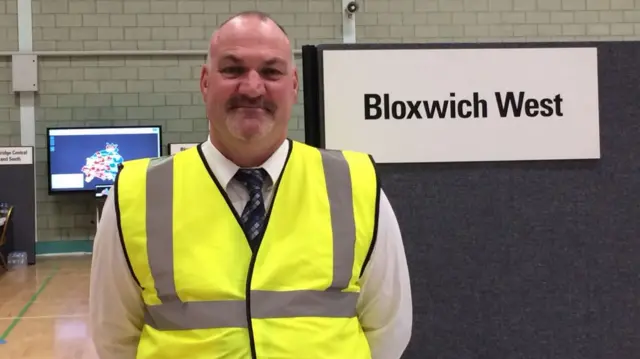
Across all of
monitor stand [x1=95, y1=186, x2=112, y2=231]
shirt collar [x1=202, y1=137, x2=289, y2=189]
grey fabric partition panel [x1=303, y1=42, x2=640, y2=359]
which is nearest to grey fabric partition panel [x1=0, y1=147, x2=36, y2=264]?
monitor stand [x1=95, y1=186, x2=112, y2=231]

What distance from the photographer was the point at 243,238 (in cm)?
124

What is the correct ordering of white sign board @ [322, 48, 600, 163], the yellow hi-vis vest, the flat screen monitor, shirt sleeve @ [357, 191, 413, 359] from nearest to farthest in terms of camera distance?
1. the yellow hi-vis vest
2. shirt sleeve @ [357, 191, 413, 359]
3. white sign board @ [322, 48, 600, 163]
4. the flat screen monitor

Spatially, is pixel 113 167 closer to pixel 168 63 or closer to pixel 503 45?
pixel 168 63

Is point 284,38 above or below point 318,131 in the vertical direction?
above

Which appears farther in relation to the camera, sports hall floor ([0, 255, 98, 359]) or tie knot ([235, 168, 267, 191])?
sports hall floor ([0, 255, 98, 359])

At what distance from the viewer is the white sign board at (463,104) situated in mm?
1797

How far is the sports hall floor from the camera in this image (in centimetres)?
413

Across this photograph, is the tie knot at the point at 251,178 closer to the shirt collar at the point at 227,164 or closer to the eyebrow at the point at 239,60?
the shirt collar at the point at 227,164

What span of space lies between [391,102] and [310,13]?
7304 millimetres

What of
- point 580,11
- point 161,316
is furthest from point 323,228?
point 580,11

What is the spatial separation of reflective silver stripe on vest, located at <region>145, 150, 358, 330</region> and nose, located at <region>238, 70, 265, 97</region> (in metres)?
0.23

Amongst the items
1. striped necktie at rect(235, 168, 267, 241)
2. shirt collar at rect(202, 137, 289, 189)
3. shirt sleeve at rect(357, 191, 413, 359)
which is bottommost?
shirt sleeve at rect(357, 191, 413, 359)

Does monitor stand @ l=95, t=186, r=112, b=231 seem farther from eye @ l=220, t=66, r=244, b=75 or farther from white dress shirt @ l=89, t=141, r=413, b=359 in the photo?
eye @ l=220, t=66, r=244, b=75

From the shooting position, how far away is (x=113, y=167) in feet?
26.9
